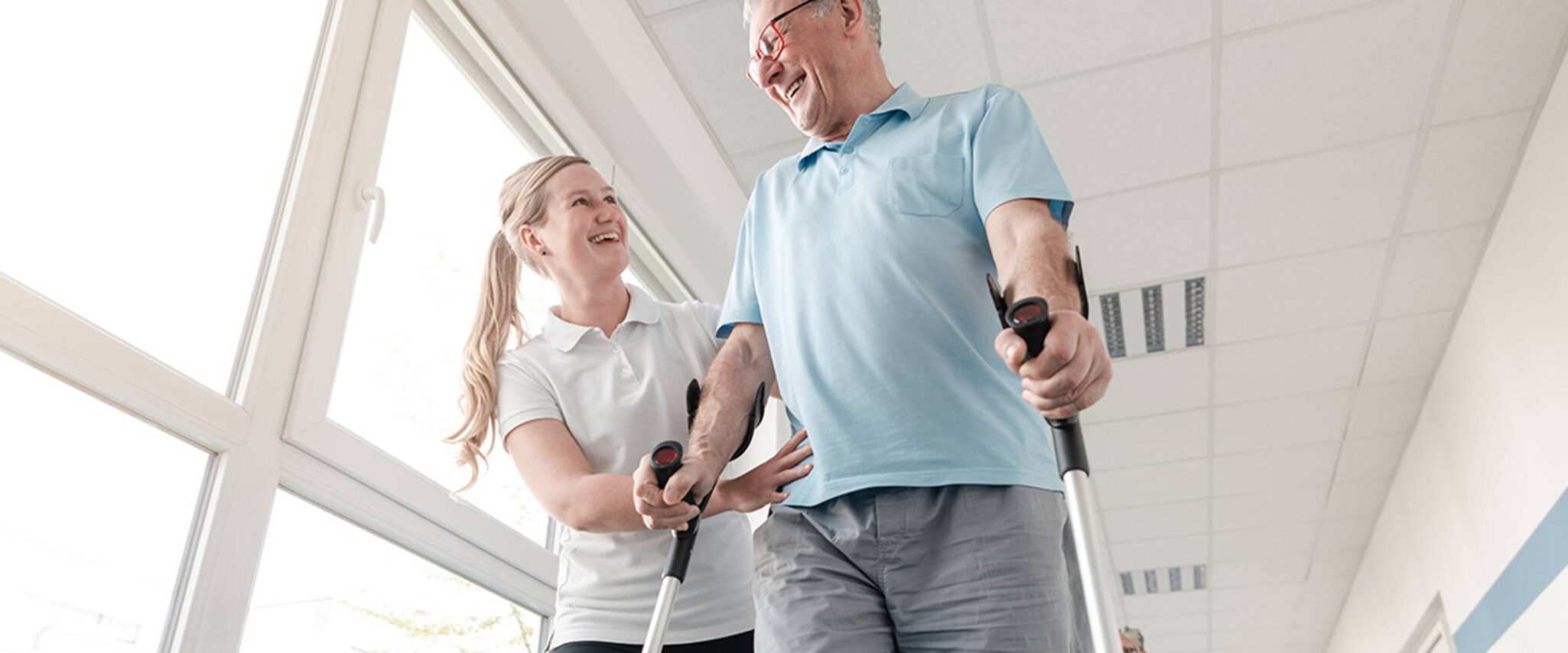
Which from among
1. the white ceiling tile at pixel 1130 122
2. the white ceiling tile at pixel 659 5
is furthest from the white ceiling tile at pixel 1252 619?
the white ceiling tile at pixel 659 5

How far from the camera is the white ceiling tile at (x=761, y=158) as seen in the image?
Result: 393 centimetres

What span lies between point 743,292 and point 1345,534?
7.25 m

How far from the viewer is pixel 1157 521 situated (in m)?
7.22

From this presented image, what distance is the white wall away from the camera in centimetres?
386

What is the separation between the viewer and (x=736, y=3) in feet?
10.8

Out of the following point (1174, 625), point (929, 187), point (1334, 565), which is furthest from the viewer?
point (1174, 625)

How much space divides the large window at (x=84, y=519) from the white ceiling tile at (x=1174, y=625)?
28.5 ft

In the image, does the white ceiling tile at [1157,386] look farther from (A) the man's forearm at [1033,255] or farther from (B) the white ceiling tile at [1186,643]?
(B) the white ceiling tile at [1186,643]

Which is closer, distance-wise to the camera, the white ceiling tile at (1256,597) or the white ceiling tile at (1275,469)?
the white ceiling tile at (1275,469)

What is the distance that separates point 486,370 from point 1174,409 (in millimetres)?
4787

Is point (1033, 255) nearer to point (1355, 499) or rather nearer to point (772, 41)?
point (772, 41)

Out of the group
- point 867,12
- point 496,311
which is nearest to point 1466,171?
point 867,12

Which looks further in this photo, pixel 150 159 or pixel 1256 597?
pixel 1256 597

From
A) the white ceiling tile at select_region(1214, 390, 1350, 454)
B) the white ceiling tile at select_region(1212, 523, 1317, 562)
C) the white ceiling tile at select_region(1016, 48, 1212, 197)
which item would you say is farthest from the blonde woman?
the white ceiling tile at select_region(1212, 523, 1317, 562)
